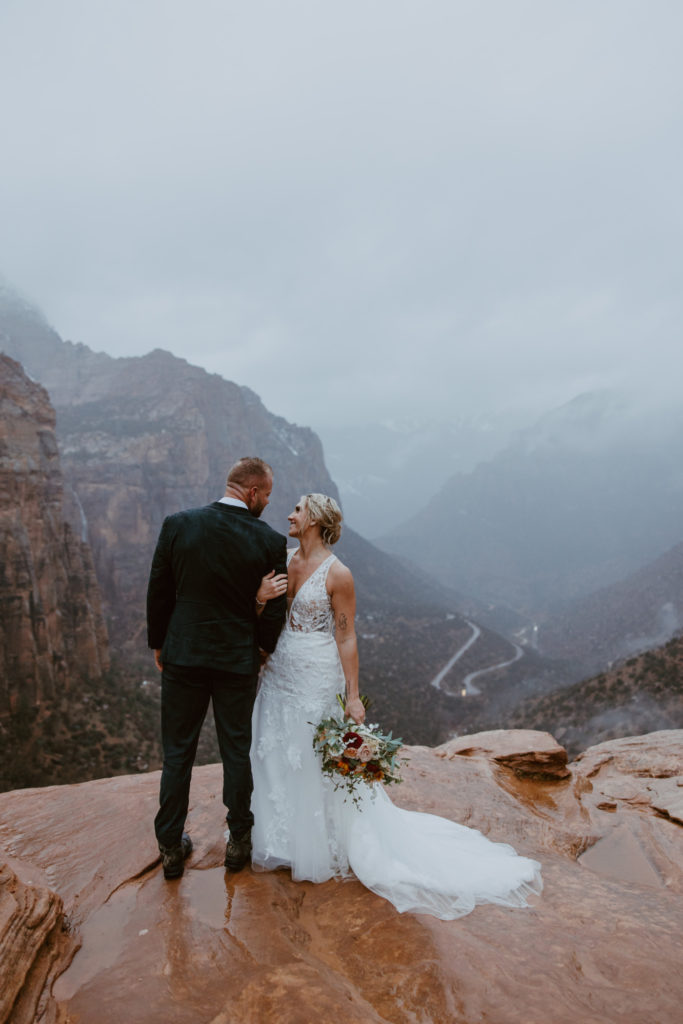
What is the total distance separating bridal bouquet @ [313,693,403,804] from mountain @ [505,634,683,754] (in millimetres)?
26381

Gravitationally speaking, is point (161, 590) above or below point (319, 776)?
above

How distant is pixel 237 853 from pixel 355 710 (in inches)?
55.1

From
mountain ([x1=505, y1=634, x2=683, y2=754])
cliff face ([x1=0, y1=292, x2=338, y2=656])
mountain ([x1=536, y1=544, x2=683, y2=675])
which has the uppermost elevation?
cliff face ([x1=0, y1=292, x2=338, y2=656])

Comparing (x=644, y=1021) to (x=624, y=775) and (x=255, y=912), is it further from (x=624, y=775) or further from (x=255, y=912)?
(x=624, y=775)

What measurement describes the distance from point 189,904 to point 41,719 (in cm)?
2930

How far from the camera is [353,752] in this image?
3.95 meters

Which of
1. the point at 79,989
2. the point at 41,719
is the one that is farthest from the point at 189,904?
the point at 41,719

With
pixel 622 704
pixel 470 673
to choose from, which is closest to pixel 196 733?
pixel 622 704

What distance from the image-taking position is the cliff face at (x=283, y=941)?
2.70 metres

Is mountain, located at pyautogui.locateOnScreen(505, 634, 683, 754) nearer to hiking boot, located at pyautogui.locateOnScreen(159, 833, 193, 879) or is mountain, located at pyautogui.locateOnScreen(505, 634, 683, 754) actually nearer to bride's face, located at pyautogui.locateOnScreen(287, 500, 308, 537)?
hiking boot, located at pyautogui.locateOnScreen(159, 833, 193, 879)

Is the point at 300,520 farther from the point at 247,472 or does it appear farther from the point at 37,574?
the point at 37,574

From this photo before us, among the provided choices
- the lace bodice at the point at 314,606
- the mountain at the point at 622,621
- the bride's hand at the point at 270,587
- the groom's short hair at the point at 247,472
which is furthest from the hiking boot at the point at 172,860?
the mountain at the point at 622,621

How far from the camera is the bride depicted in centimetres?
413

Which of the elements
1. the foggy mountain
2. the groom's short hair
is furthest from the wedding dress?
the foggy mountain
